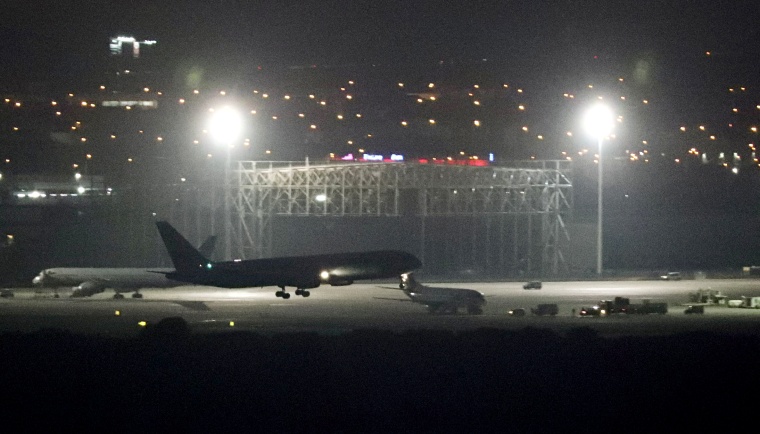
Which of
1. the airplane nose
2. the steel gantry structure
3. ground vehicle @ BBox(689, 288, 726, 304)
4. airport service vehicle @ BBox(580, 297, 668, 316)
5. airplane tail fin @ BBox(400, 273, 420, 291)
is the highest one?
the steel gantry structure

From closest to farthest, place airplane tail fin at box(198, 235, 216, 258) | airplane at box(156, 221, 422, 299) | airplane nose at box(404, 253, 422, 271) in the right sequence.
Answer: airplane at box(156, 221, 422, 299) → airplane nose at box(404, 253, 422, 271) → airplane tail fin at box(198, 235, 216, 258)

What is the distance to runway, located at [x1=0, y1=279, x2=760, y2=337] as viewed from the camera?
4372 centimetres

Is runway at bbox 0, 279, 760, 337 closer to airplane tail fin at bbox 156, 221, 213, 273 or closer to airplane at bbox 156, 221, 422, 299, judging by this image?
airplane at bbox 156, 221, 422, 299

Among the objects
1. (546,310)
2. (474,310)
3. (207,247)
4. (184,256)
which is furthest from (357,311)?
(207,247)

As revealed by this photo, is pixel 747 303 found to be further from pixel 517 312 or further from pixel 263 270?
pixel 263 270

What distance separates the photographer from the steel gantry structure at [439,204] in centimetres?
7788

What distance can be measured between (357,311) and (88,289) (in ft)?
75.6

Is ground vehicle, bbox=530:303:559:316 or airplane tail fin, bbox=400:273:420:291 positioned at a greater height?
airplane tail fin, bbox=400:273:420:291

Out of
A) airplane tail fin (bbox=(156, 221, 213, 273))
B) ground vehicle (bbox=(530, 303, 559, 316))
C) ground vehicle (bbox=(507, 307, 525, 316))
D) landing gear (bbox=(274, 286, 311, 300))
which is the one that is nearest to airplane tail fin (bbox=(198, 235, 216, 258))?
airplane tail fin (bbox=(156, 221, 213, 273))

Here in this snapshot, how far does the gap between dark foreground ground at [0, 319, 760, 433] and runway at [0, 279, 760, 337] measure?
837 cm

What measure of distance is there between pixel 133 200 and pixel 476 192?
106ft

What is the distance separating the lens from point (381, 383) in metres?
25.9

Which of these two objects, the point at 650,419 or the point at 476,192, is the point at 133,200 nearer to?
the point at 476,192

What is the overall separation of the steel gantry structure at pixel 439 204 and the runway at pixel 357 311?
30.8ft
